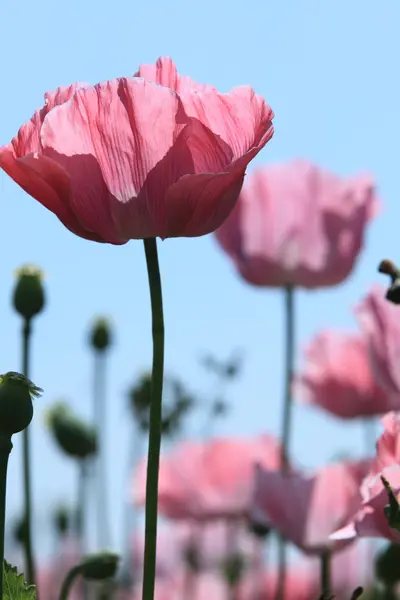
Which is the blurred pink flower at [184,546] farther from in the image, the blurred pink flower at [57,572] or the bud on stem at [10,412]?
the bud on stem at [10,412]

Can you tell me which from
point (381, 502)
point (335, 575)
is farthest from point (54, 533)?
point (381, 502)

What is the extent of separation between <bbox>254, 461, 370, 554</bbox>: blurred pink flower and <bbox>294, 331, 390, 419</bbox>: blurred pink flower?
1.10 ft

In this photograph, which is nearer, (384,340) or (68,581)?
(68,581)

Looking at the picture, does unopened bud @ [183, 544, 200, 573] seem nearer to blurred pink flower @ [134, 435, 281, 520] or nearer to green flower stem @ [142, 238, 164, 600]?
blurred pink flower @ [134, 435, 281, 520]

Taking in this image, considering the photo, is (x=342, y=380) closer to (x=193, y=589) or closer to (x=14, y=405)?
(x=193, y=589)

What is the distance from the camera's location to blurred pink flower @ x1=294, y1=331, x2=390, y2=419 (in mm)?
1680

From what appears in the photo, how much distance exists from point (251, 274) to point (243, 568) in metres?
0.94

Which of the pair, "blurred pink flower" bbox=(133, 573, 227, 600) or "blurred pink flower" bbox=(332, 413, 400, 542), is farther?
"blurred pink flower" bbox=(133, 573, 227, 600)

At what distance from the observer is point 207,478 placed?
6.41 feet

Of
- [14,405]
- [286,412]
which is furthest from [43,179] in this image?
[286,412]

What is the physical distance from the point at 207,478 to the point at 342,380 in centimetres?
36

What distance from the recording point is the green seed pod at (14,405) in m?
0.54

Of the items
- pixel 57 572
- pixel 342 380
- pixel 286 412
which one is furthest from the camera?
pixel 57 572

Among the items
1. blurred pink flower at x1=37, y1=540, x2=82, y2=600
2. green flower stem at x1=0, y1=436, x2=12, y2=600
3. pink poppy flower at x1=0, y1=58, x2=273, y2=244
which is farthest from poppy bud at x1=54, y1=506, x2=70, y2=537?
green flower stem at x1=0, y1=436, x2=12, y2=600
